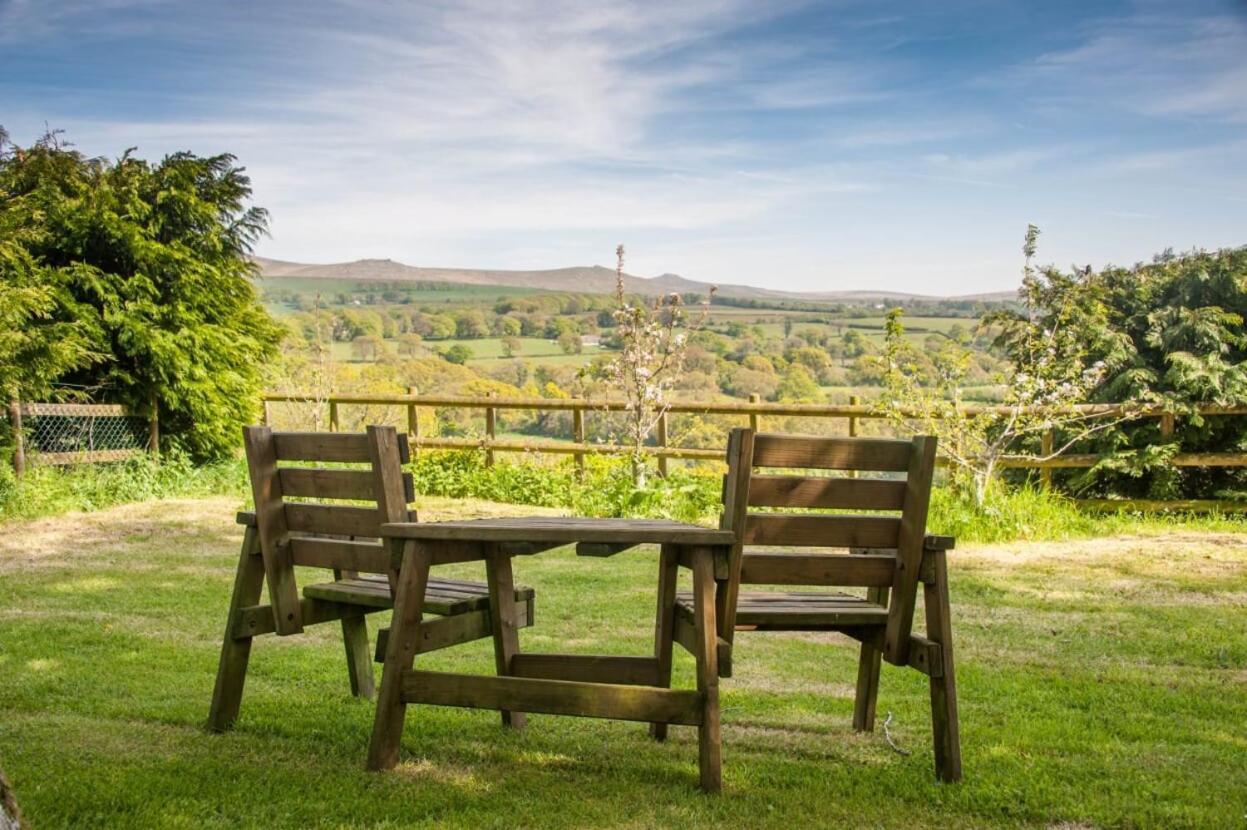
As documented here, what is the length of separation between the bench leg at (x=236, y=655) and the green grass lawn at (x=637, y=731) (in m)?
0.09

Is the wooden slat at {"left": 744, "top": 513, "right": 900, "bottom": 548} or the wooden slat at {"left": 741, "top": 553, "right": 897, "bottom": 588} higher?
the wooden slat at {"left": 744, "top": 513, "right": 900, "bottom": 548}

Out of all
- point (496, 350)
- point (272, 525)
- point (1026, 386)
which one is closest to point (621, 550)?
point (272, 525)

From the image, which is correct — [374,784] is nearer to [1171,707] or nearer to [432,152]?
[1171,707]

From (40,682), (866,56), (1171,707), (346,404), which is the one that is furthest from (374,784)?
(866,56)

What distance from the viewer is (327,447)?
13.1 ft

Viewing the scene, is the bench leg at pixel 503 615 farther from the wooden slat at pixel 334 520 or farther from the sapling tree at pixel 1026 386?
the sapling tree at pixel 1026 386

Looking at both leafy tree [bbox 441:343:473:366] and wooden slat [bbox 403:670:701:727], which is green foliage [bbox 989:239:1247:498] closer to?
wooden slat [bbox 403:670:701:727]

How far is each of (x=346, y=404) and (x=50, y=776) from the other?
1090 cm

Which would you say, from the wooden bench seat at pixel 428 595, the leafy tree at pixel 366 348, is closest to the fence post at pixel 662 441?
the wooden bench seat at pixel 428 595

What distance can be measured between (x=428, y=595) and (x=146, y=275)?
28.4 ft

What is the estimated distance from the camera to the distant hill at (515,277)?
1086 inches

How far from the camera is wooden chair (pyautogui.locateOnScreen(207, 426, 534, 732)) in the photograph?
12.8ft

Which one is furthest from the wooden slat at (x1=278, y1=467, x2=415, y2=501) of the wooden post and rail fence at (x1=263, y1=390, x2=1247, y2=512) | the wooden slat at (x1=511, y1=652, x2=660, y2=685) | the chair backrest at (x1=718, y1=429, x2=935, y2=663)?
the wooden post and rail fence at (x1=263, y1=390, x2=1247, y2=512)

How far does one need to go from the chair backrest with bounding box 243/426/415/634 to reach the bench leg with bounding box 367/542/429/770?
266 mm
